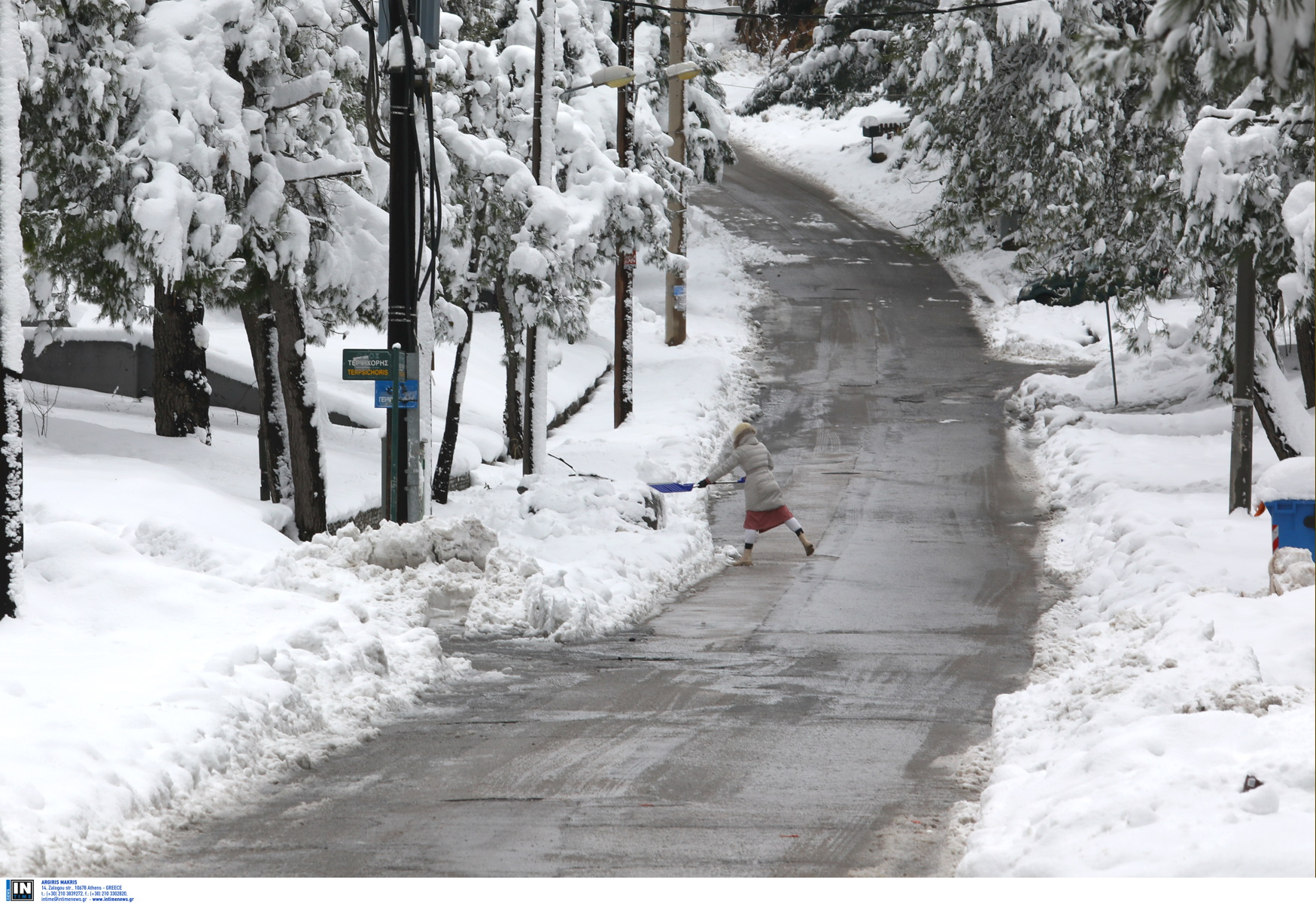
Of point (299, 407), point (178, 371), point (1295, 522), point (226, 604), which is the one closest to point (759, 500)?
point (299, 407)

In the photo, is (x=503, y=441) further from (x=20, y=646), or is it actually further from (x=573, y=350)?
(x=20, y=646)

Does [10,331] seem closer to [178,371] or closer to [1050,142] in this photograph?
[178,371]

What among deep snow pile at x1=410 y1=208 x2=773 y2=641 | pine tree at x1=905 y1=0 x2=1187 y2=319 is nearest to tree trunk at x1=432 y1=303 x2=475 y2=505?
deep snow pile at x1=410 y1=208 x2=773 y2=641

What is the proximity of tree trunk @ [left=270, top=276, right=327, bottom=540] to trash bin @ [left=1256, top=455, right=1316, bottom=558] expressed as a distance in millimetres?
9204

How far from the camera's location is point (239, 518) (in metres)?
12.3

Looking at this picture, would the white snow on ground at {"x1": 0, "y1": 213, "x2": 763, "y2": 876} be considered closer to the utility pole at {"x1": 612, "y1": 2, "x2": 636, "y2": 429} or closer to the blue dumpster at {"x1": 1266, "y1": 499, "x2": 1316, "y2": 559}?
the utility pole at {"x1": 612, "y1": 2, "x2": 636, "y2": 429}

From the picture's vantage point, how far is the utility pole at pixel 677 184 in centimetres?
2809

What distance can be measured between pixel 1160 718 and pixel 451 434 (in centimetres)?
1380

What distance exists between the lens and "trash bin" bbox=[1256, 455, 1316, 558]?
33.2 feet

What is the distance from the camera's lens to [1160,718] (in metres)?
6.17

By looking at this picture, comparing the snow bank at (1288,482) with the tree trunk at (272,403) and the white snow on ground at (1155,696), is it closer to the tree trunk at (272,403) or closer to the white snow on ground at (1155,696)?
the white snow on ground at (1155,696)

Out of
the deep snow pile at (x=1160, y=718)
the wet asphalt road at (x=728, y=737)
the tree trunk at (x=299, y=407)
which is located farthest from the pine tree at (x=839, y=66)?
the deep snow pile at (x=1160, y=718)

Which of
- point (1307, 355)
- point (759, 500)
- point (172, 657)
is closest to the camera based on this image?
point (172, 657)
